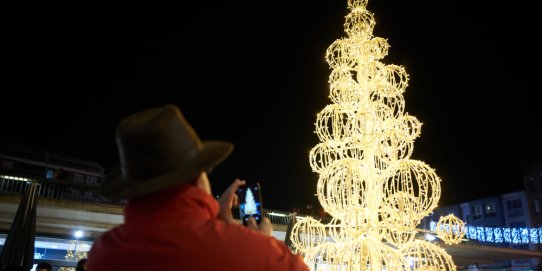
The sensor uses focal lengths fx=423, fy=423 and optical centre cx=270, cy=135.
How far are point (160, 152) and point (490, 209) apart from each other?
1475 inches

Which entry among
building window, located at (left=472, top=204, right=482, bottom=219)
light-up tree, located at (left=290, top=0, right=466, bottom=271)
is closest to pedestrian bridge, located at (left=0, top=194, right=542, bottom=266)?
light-up tree, located at (left=290, top=0, right=466, bottom=271)

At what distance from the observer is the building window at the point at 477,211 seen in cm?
3444

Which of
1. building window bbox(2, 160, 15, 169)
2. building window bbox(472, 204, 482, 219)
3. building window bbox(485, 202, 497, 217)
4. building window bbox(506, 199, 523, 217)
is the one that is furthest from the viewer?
building window bbox(472, 204, 482, 219)

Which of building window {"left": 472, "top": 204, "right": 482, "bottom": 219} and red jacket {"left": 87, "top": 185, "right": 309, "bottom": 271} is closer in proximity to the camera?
red jacket {"left": 87, "top": 185, "right": 309, "bottom": 271}

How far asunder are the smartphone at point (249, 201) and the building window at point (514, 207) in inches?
1408

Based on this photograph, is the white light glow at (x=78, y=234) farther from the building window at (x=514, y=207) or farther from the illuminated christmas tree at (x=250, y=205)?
the building window at (x=514, y=207)

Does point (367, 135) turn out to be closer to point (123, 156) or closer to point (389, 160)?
point (389, 160)

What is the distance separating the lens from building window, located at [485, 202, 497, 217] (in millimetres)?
33219

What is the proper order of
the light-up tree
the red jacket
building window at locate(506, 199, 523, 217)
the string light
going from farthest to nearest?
1. building window at locate(506, 199, 523, 217)
2. the string light
3. the light-up tree
4. the red jacket

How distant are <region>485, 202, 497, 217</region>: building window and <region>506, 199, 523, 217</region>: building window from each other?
98cm

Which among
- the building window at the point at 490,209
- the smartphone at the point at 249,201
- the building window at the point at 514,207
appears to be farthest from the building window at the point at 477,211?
the smartphone at the point at 249,201

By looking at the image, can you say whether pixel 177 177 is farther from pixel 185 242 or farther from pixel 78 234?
pixel 78 234

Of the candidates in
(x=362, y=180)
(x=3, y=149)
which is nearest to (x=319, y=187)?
(x=362, y=180)

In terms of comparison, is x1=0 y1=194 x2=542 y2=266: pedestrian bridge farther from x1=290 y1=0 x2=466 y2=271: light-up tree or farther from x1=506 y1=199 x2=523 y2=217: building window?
x1=506 y1=199 x2=523 y2=217: building window
